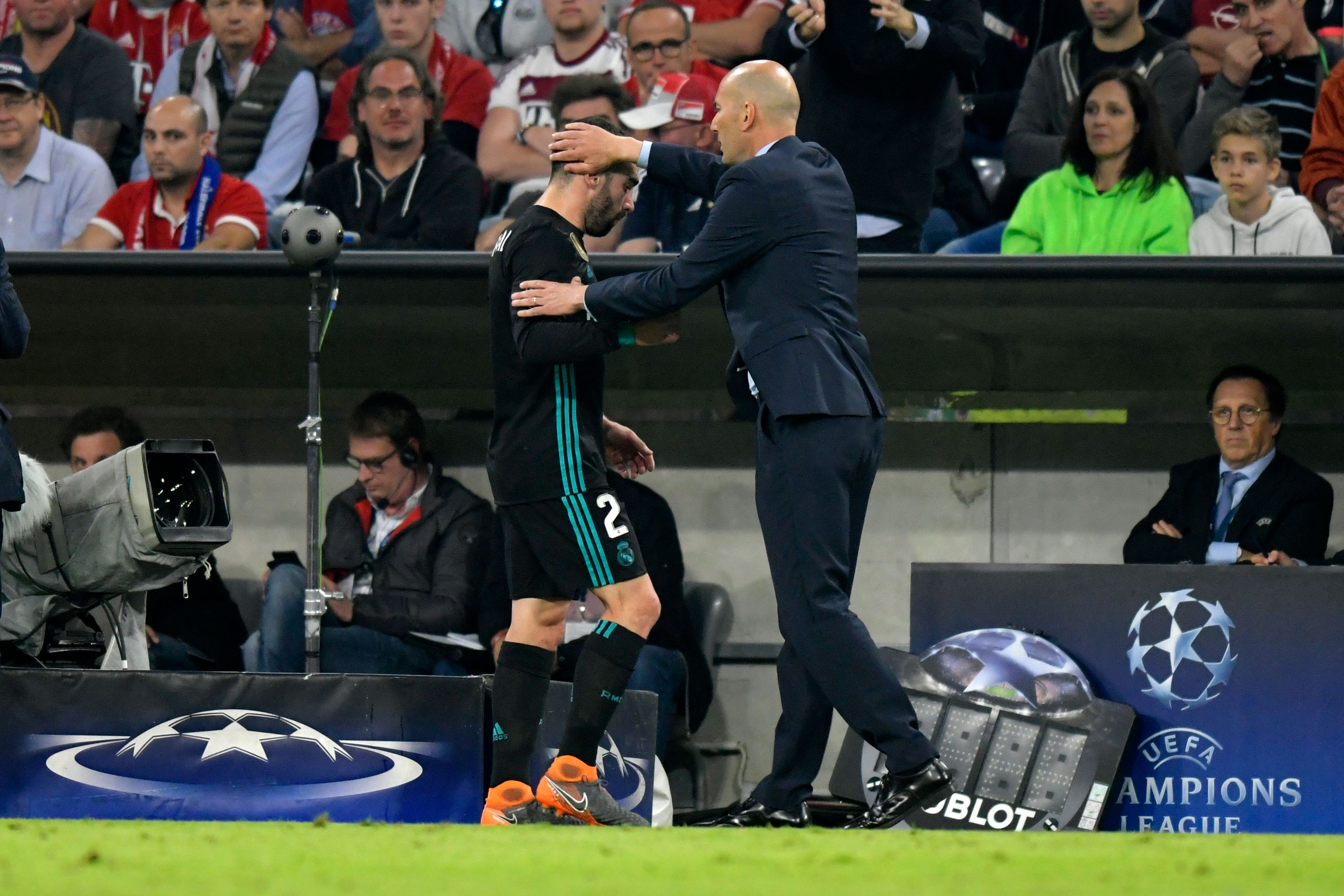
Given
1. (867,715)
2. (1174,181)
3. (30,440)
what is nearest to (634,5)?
(1174,181)

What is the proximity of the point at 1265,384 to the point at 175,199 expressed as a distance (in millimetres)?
4392

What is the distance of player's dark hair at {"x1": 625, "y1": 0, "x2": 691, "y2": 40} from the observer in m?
7.75

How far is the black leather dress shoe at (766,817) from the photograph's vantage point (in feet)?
15.8

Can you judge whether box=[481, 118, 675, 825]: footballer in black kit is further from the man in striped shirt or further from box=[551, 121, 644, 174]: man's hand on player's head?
the man in striped shirt

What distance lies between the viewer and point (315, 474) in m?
5.66

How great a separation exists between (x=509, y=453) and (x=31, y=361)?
12.5 ft

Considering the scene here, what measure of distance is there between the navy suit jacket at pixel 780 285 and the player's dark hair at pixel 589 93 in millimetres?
2366

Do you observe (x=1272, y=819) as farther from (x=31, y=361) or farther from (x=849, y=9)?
(x=31, y=361)

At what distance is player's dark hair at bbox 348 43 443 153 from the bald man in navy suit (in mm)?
2651

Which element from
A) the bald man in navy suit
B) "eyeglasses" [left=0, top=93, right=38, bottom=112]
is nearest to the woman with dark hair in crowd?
the bald man in navy suit

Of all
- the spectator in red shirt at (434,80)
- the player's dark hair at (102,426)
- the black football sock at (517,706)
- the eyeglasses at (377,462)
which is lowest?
the black football sock at (517,706)

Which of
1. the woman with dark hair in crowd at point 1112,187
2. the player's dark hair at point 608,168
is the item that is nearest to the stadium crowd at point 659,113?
the woman with dark hair in crowd at point 1112,187

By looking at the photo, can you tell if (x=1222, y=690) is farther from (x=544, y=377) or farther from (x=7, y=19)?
(x=7, y=19)

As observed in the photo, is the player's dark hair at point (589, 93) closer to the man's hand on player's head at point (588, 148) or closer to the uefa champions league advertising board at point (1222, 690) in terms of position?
the man's hand on player's head at point (588, 148)
